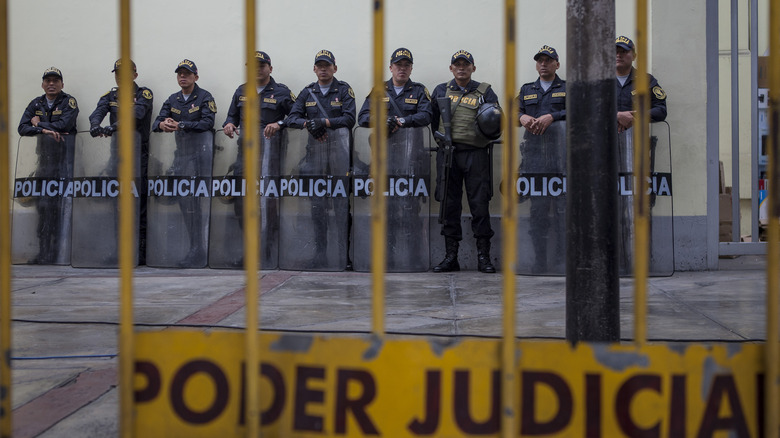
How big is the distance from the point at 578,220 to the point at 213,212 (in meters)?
5.06

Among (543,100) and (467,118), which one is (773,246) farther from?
(543,100)

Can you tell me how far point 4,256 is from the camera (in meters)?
1.55

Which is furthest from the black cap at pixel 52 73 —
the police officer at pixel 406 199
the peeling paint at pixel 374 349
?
the peeling paint at pixel 374 349

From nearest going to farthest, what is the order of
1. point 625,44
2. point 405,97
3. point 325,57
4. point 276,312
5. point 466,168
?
point 276,312 → point 625,44 → point 466,168 → point 405,97 → point 325,57

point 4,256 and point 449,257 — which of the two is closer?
point 4,256

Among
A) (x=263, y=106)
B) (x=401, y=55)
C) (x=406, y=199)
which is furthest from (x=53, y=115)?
(x=406, y=199)

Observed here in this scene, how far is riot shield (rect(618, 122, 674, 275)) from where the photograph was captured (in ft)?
19.2

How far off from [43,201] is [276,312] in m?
4.38

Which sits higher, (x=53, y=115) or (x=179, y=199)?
(x=53, y=115)

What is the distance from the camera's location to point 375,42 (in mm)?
1507

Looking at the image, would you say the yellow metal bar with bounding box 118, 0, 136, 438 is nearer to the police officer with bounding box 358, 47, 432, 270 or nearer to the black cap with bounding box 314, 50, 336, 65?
the police officer with bounding box 358, 47, 432, 270

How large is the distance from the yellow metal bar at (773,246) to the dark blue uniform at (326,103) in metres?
5.25

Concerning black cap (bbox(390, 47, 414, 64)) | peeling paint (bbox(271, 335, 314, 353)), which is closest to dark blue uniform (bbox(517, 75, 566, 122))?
black cap (bbox(390, 47, 414, 64))

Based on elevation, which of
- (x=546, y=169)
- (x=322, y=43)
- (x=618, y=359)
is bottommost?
(x=618, y=359)
